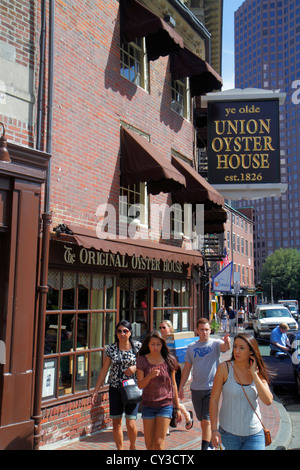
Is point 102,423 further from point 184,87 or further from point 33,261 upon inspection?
point 184,87

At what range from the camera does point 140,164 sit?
29.0 ft

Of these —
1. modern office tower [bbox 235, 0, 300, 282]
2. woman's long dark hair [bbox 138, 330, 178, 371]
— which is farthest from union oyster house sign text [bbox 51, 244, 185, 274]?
modern office tower [bbox 235, 0, 300, 282]

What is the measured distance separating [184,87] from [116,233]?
5.91 m

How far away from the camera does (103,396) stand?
26.1 feet

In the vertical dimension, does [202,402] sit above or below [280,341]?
below

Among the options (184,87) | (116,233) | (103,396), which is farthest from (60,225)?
(184,87)

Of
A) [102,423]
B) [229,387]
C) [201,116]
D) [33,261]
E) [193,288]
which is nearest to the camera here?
[229,387]

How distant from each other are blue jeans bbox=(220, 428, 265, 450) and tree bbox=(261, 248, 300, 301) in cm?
8860

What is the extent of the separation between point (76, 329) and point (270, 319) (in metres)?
18.9

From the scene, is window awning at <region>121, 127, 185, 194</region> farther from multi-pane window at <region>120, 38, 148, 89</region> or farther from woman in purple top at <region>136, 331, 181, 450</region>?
woman in purple top at <region>136, 331, 181, 450</region>

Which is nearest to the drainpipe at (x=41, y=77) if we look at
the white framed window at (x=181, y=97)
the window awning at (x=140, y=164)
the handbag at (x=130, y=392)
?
the window awning at (x=140, y=164)

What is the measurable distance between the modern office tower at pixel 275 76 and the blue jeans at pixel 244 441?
121m

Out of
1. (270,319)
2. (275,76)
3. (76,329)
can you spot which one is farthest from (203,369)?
(275,76)

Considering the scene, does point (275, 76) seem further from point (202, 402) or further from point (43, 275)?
point (202, 402)
